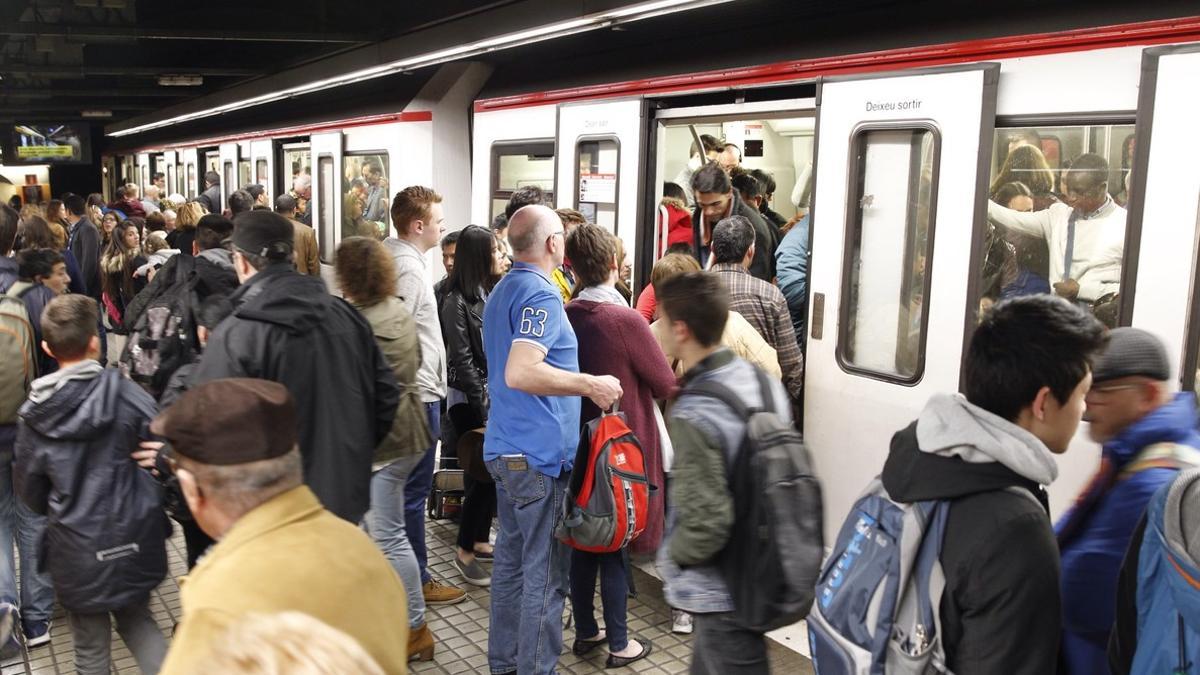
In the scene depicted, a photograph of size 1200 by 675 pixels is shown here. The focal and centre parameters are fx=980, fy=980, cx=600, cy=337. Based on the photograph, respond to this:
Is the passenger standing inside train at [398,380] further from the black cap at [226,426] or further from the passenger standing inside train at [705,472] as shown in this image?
the black cap at [226,426]

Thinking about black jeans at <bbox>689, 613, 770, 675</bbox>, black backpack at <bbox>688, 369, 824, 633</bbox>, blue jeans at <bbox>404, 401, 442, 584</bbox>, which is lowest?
blue jeans at <bbox>404, 401, 442, 584</bbox>

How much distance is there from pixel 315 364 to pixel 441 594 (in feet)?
6.58

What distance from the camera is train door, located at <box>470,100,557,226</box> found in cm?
706

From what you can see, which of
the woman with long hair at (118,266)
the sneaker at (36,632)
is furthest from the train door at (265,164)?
the sneaker at (36,632)

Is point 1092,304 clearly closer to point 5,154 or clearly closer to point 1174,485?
point 1174,485

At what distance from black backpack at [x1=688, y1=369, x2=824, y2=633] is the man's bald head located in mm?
1255

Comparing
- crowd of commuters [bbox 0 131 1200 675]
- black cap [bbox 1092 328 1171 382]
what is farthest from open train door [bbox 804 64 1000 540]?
black cap [bbox 1092 328 1171 382]

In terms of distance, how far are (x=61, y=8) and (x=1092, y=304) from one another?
448 inches

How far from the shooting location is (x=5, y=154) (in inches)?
1198

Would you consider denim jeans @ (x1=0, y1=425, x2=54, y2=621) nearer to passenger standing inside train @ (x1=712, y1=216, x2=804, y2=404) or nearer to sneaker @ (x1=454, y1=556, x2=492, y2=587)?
sneaker @ (x1=454, y1=556, x2=492, y2=587)

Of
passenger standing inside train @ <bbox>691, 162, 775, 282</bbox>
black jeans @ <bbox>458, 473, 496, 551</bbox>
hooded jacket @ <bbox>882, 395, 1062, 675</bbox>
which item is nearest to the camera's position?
hooded jacket @ <bbox>882, 395, 1062, 675</bbox>

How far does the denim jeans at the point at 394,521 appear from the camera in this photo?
155 inches

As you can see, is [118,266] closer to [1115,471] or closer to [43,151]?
[1115,471]

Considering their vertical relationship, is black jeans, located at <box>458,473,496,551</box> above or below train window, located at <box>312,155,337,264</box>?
below
